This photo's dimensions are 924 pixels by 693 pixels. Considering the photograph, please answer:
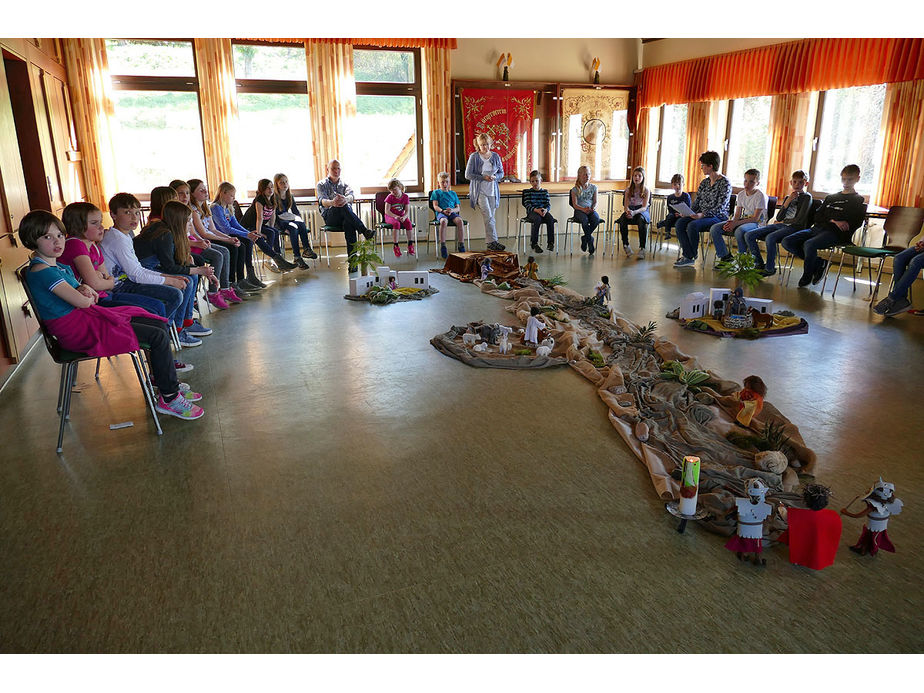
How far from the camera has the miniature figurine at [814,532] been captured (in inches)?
88.4

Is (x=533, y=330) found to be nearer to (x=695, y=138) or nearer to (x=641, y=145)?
(x=695, y=138)

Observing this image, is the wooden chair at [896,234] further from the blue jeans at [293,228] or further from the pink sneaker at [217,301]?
the blue jeans at [293,228]

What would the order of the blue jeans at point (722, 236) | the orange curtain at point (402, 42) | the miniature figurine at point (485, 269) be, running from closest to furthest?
the miniature figurine at point (485, 269), the blue jeans at point (722, 236), the orange curtain at point (402, 42)

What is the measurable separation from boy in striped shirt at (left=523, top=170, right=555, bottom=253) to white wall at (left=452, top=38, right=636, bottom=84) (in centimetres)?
214

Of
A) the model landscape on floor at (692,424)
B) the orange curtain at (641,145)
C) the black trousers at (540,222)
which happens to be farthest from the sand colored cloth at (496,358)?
the orange curtain at (641,145)

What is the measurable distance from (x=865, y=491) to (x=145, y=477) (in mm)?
3139

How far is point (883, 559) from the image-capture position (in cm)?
234

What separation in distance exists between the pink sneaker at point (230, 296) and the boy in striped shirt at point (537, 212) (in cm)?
446

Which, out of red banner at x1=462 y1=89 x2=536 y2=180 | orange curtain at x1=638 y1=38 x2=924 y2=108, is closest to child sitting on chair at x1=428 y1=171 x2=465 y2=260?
red banner at x1=462 y1=89 x2=536 y2=180

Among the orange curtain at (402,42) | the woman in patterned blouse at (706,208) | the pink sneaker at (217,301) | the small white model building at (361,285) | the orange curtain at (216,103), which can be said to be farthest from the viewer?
the orange curtain at (402,42)


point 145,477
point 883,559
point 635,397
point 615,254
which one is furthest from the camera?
point 615,254

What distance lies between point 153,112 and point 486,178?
4.70m

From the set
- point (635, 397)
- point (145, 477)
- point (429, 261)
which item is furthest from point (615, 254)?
point (145, 477)

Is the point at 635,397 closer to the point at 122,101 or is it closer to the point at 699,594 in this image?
the point at 699,594
